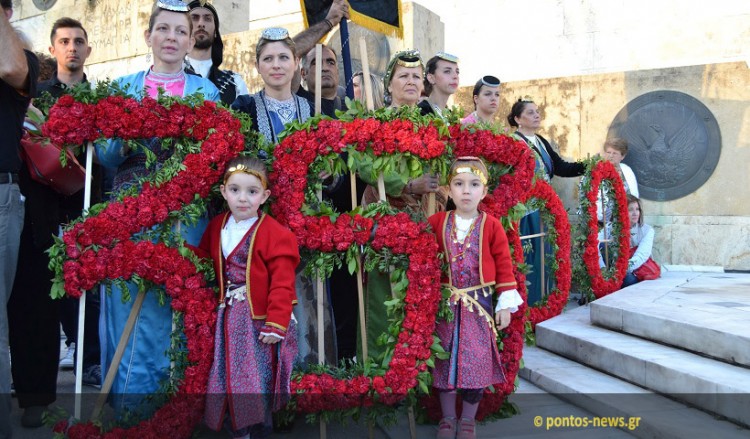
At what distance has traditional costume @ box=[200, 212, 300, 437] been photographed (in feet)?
11.1

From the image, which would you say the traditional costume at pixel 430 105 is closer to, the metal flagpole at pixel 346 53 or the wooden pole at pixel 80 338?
the metal flagpole at pixel 346 53

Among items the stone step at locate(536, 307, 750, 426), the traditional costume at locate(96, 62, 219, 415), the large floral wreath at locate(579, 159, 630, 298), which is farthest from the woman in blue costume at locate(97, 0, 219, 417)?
the large floral wreath at locate(579, 159, 630, 298)

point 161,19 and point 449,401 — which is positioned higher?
point 161,19

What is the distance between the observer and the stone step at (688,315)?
14.0 feet

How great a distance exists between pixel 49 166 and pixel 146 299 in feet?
3.28

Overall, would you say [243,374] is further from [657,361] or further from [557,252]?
[557,252]

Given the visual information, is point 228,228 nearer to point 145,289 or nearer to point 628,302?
point 145,289

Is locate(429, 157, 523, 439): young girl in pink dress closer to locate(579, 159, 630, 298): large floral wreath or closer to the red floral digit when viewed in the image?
the red floral digit

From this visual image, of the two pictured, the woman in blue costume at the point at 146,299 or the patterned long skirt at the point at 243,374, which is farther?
the woman in blue costume at the point at 146,299

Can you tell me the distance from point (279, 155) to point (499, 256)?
1.31 m

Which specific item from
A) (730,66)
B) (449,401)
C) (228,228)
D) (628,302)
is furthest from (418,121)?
(730,66)

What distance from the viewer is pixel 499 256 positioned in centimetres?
376

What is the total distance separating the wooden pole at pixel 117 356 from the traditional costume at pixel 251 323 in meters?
0.42

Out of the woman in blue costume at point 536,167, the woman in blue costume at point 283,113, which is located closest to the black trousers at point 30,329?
the woman in blue costume at point 283,113
